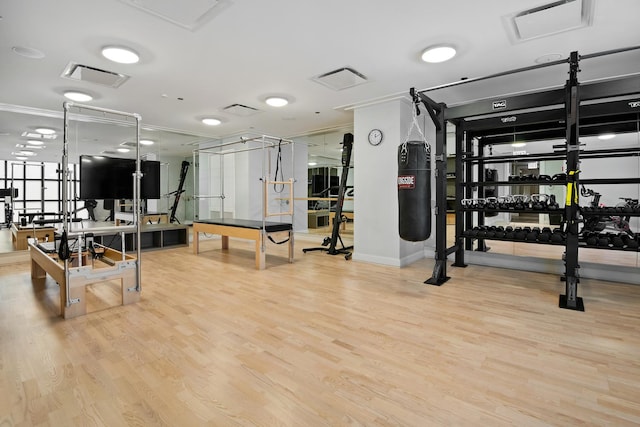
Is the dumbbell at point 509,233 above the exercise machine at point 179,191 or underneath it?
underneath

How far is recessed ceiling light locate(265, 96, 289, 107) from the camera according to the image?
4.78 meters

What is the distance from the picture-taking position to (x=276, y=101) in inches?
190

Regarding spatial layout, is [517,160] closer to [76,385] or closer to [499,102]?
[499,102]

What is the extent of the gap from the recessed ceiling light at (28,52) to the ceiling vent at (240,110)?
7.89ft

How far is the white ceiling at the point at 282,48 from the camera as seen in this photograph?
8.41 ft

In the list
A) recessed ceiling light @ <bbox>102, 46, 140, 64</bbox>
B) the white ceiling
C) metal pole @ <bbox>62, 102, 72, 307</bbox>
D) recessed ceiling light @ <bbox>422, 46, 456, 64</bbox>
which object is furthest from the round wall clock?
metal pole @ <bbox>62, 102, 72, 307</bbox>

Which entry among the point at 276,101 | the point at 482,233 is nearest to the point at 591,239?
the point at 482,233

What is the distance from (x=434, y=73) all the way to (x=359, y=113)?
4.98 feet

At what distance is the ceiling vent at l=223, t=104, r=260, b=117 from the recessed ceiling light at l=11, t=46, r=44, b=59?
7.89 feet

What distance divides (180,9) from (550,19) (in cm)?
302

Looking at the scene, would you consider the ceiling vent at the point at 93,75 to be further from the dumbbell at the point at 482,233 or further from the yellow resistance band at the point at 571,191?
the yellow resistance band at the point at 571,191

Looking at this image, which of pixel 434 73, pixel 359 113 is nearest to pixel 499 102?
pixel 434 73

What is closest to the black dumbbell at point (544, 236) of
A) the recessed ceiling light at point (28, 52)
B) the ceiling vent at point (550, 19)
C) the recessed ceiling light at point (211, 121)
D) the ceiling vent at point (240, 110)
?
the ceiling vent at point (550, 19)

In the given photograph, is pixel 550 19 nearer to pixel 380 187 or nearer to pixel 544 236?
pixel 544 236
